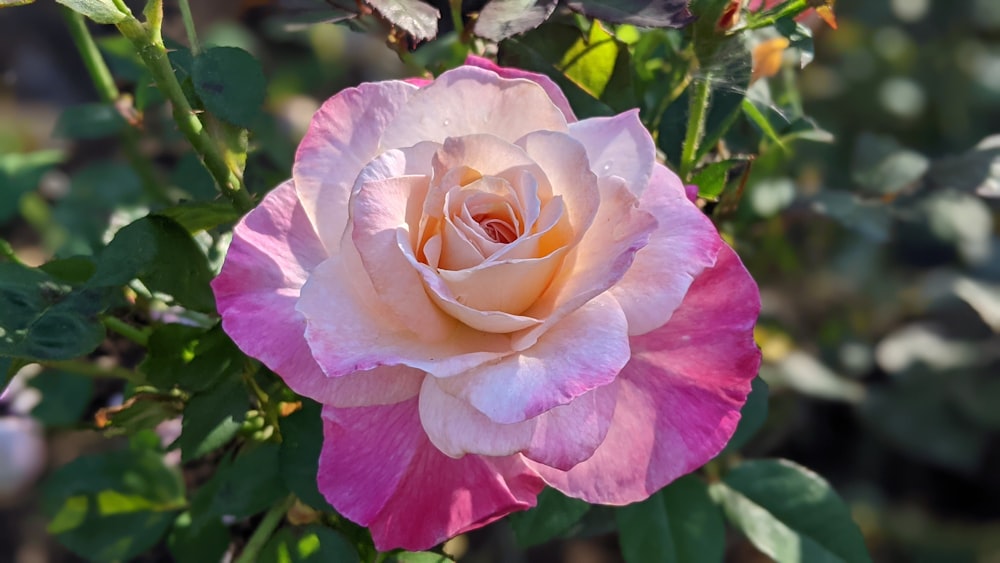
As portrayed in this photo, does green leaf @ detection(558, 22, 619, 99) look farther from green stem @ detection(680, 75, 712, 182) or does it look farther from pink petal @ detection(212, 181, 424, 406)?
pink petal @ detection(212, 181, 424, 406)

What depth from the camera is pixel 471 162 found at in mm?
510

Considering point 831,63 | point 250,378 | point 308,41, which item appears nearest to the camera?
point 250,378

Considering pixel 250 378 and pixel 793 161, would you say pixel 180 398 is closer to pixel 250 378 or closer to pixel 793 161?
pixel 250 378

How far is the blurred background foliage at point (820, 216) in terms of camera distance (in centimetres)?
86

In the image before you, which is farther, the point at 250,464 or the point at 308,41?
the point at 308,41

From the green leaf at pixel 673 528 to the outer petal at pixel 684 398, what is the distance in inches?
9.6

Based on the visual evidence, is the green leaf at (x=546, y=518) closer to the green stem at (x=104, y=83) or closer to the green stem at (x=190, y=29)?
the green stem at (x=190, y=29)

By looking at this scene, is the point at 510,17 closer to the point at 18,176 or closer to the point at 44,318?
the point at 44,318

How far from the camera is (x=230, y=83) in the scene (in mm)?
586

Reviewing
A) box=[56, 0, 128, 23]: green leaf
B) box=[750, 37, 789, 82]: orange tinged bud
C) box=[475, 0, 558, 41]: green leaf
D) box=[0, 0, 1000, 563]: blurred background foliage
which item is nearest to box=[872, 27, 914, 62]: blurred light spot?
box=[0, 0, 1000, 563]: blurred background foliage

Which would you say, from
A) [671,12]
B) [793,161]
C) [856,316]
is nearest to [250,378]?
[671,12]

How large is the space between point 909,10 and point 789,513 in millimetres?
1420

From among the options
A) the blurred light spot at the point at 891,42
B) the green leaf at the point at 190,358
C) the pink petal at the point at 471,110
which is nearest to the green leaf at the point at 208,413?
the green leaf at the point at 190,358

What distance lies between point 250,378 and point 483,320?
0.73 ft
